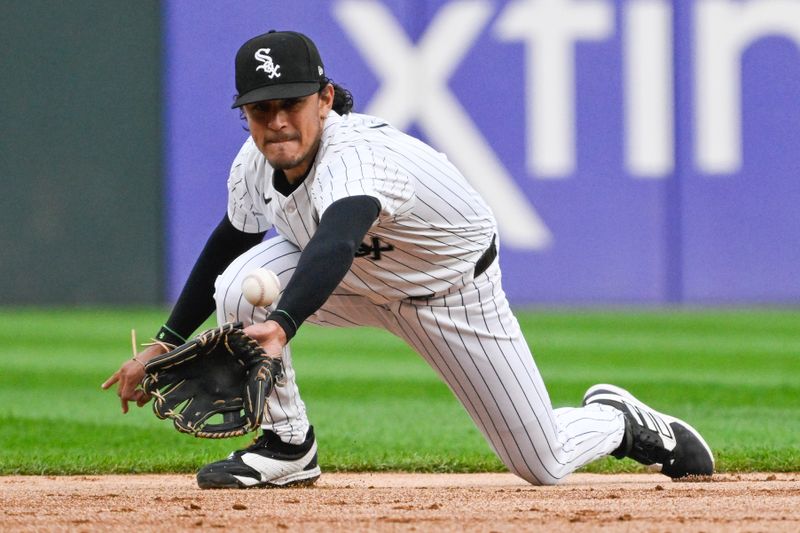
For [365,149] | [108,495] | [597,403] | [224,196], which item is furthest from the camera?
[224,196]

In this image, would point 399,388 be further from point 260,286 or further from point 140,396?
point 260,286

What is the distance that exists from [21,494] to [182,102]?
743 centimetres

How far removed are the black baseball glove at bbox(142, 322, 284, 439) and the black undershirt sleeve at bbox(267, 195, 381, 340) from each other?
84 mm

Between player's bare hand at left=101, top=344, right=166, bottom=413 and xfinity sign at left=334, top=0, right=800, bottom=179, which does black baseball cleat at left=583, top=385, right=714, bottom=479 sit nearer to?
player's bare hand at left=101, top=344, right=166, bottom=413

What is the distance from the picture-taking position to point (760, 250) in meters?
10.6

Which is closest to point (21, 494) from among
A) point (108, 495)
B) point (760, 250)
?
point (108, 495)

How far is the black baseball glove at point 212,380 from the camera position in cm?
273

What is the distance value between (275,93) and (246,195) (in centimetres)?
54

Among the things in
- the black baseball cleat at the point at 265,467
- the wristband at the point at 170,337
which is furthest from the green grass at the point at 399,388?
the wristband at the point at 170,337

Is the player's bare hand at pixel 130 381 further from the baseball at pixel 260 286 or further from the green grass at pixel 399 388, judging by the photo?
the green grass at pixel 399 388

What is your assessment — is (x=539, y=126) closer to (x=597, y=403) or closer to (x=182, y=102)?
(x=182, y=102)

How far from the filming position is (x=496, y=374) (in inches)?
137

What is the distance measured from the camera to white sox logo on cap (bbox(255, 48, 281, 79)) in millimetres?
3012

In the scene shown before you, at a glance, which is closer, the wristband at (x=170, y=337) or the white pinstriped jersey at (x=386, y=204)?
the white pinstriped jersey at (x=386, y=204)
